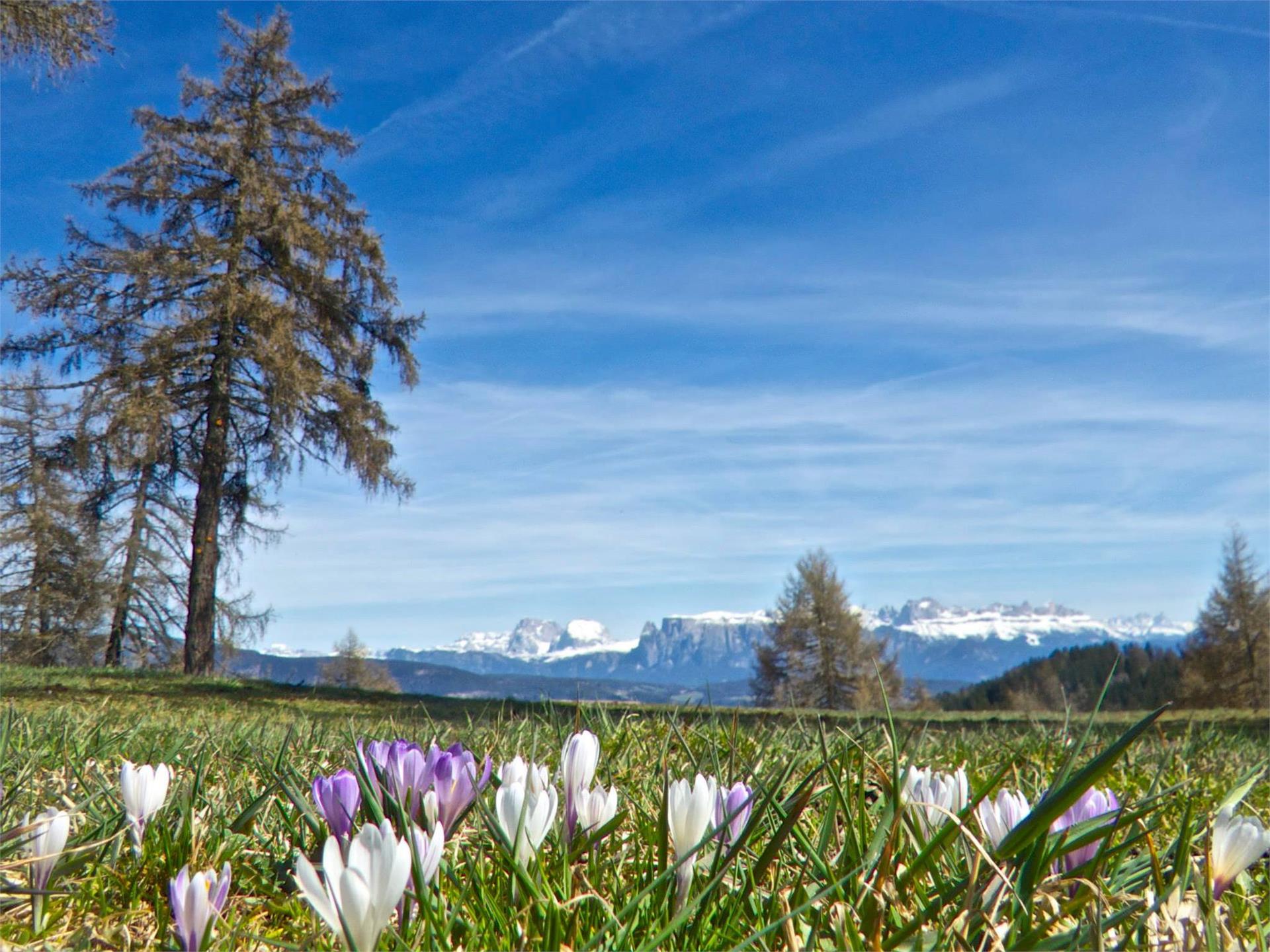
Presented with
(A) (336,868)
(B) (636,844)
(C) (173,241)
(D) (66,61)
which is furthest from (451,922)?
(C) (173,241)

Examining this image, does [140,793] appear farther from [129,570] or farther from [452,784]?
[129,570]

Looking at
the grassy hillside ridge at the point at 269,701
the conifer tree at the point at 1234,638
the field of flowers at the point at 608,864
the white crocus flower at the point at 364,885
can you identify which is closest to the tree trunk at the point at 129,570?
the grassy hillside ridge at the point at 269,701

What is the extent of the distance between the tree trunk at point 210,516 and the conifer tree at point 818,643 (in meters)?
24.8

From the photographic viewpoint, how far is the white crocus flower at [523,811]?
1.20 metres

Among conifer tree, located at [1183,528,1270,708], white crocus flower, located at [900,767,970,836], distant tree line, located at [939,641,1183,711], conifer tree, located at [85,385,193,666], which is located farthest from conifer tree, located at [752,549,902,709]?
white crocus flower, located at [900,767,970,836]

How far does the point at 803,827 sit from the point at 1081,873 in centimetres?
62

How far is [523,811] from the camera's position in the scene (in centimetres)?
119

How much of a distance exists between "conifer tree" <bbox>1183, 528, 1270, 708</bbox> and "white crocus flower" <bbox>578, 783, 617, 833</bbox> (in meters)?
35.9

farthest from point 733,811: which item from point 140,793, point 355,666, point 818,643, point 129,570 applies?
point 355,666

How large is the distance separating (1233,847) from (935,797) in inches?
17.0

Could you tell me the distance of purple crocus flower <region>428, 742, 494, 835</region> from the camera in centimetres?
131

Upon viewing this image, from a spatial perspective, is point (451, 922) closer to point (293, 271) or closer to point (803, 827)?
point (803, 827)

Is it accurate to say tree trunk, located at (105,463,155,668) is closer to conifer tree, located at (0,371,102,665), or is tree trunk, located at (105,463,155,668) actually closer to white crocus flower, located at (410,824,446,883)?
conifer tree, located at (0,371,102,665)

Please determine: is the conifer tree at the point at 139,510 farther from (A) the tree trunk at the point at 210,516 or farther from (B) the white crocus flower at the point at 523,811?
(B) the white crocus flower at the point at 523,811
